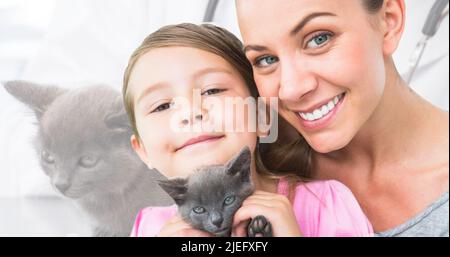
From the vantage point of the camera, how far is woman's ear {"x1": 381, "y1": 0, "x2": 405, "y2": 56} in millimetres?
1084

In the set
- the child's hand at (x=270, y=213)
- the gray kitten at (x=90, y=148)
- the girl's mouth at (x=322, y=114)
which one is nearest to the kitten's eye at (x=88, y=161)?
the gray kitten at (x=90, y=148)

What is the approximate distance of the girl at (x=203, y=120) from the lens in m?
1.12

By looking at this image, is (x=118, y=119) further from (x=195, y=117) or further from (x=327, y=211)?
(x=327, y=211)

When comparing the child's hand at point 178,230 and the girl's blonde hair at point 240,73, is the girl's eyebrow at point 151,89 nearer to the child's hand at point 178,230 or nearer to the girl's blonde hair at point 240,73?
the girl's blonde hair at point 240,73

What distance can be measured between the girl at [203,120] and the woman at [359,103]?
5 cm

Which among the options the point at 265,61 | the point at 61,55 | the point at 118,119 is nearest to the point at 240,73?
the point at 265,61

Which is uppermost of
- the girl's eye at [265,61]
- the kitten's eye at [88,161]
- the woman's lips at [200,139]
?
the girl's eye at [265,61]

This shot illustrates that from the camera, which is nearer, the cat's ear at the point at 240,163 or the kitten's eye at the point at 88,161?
the cat's ear at the point at 240,163

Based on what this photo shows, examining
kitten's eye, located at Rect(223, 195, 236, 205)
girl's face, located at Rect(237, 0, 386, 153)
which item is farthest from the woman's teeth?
kitten's eye, located at Rect(223, 195, 236, 205)

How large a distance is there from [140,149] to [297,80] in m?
0.35

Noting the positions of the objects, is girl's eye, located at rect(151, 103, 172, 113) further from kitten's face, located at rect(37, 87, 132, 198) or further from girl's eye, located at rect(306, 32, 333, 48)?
girl's eye, located at rect(306, 32, 333, 48)

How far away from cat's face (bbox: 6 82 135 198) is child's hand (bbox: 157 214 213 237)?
0.15m

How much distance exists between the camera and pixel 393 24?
43.0 inches
